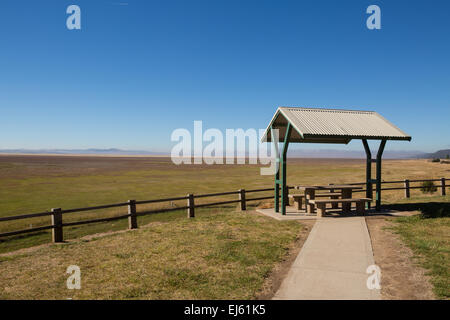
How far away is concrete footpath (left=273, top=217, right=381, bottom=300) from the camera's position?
4.93m

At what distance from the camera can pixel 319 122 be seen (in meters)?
11.9

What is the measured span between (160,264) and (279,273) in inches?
107

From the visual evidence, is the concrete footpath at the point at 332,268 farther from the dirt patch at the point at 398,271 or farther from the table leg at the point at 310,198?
the table leg at the point at 310,198

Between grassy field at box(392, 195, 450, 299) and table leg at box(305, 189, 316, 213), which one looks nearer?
grassy field at box(392, 195, 450, 299)

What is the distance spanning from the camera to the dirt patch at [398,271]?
196 inches

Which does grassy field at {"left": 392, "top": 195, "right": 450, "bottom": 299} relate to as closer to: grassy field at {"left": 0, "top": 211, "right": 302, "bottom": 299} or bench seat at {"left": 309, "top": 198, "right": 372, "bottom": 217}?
bench seat at {"left": 309, "top": 198, "right": 372, "bottom": 217}

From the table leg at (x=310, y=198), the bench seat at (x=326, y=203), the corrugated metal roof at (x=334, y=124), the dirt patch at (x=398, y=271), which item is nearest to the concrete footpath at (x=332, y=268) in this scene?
the dirt patch at (x=398, y=271)

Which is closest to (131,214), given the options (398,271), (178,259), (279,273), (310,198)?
(178,259)

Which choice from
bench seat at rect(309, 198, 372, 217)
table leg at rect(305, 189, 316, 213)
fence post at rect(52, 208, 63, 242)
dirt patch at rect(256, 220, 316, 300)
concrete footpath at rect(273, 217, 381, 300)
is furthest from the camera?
table leg at rect(305, 189, 316, 213)

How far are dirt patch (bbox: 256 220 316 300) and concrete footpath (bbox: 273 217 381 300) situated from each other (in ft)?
0.40

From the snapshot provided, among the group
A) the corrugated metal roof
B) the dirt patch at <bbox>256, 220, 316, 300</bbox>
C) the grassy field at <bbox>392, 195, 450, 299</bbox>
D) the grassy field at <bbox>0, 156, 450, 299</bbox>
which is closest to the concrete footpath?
the dirt patch at <bbox>256, 220, 316, 300</bbox>
